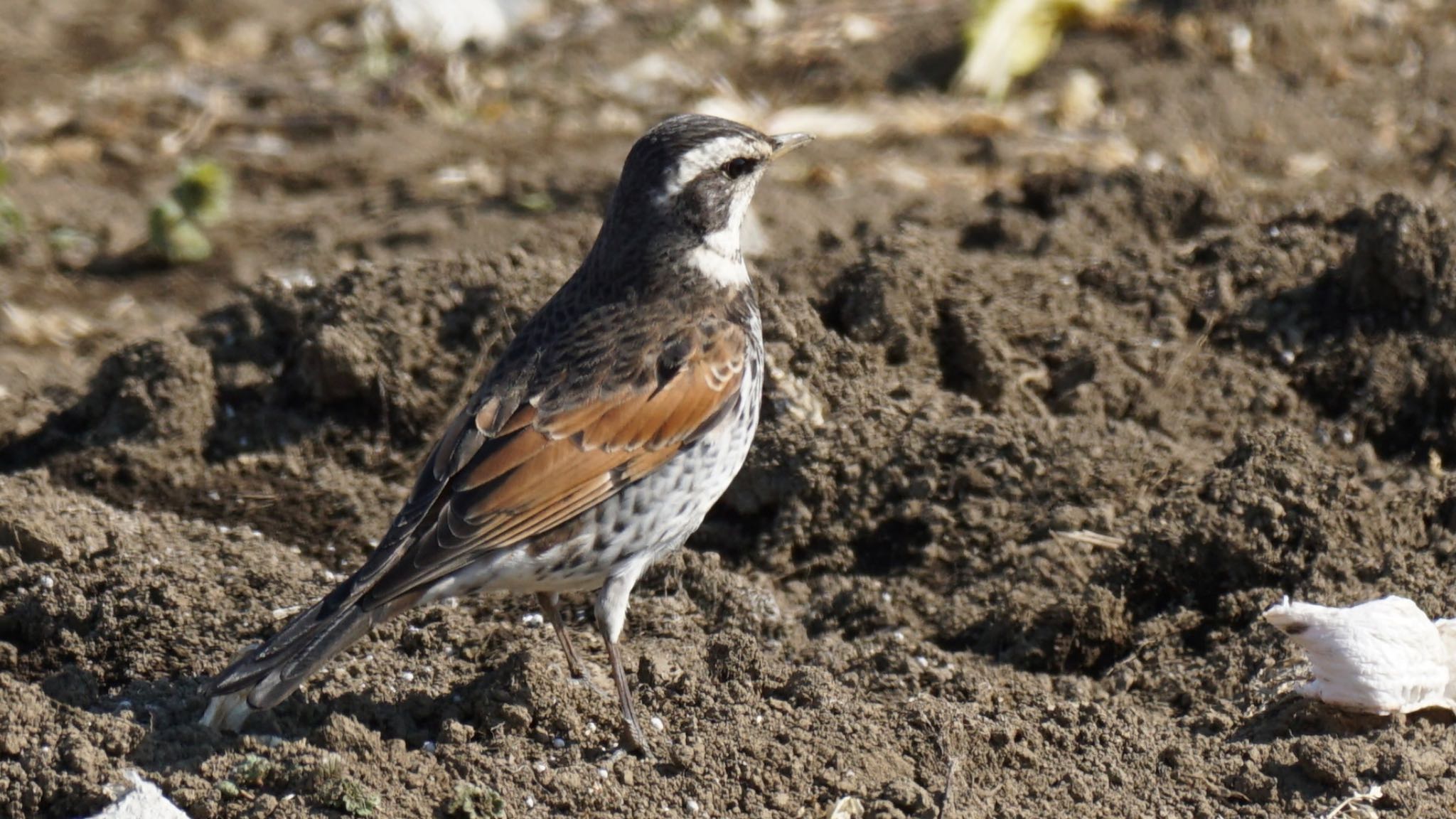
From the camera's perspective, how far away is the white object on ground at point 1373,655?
4.91 metres

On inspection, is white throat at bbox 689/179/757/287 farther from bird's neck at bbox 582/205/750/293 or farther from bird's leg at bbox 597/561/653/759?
bird's leg at bbox 597/561/653/759

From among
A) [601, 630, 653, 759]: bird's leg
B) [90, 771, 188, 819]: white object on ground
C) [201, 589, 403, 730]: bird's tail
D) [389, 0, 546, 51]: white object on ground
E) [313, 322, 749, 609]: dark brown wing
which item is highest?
[389, 0, 546, 51]: white object on ground

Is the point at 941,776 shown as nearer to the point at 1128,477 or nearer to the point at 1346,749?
the point at 1346,749

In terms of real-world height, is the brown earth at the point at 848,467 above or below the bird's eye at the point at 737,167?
below

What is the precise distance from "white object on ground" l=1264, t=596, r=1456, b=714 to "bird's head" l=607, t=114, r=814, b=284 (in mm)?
2151

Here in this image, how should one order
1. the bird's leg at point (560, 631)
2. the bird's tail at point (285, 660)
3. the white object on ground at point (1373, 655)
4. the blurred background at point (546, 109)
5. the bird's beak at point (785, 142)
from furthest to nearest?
the blurred background at point (546, 109) → the bird's beak at point (785, 142) → the bird's leg at point (560, 631) → the white object on ground at point (1373, 655) → the bird's tail at point (285, 660)

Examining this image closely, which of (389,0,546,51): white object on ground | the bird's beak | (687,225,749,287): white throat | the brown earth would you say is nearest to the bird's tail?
the brown earth

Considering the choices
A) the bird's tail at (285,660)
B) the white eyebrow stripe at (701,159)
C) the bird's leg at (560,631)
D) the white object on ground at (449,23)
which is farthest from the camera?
the white object on ground at (449,23)

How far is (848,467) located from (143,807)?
108 inches

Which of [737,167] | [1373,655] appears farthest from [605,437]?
[1373,655]

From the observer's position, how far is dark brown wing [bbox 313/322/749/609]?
5086 millimetres

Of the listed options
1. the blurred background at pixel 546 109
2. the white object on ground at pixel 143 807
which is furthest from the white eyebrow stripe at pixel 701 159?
the blurred background at pixel 546 109

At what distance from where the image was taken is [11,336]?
339 inches

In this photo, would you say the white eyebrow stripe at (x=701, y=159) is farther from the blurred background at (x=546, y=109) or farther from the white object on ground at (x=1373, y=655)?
the blurred background at (x=546, y=109)
